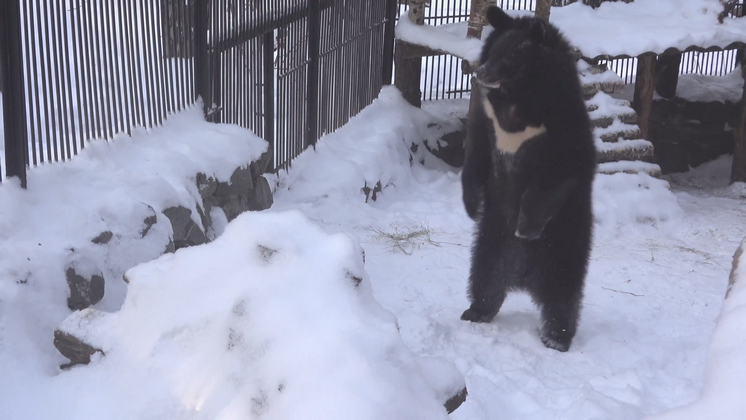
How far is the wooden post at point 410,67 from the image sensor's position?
889cm

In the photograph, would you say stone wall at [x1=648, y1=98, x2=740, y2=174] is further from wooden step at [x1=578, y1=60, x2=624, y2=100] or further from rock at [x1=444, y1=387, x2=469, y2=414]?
rock at [x1=444, y1=387, x2=469, y2=414]

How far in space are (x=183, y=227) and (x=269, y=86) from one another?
Result: 2.17m

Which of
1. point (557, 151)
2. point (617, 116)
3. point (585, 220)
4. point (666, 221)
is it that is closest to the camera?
point (557, 151)

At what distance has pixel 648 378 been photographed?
4.19 m

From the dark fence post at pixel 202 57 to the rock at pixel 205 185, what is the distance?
70cm

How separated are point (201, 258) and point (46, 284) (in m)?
1.36

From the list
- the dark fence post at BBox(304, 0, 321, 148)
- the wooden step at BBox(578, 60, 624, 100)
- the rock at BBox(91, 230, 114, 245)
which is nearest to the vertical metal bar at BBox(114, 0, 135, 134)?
the rock at BBox(91, 230, 114, 245)

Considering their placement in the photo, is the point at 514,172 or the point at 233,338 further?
the point at 514,172

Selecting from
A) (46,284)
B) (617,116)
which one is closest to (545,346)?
(46,284)

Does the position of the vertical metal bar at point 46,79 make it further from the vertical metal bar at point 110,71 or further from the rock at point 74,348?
the rock at point 74,348

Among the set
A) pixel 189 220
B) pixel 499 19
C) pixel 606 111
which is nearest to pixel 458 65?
pixel 606 111

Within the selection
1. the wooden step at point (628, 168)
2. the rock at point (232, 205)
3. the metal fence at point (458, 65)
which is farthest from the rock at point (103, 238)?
the metal fence at point (458, 65)

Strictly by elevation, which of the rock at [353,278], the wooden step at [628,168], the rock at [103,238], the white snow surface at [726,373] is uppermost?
the white snow surface at [726,373]

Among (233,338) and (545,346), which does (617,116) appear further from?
(233,338)
